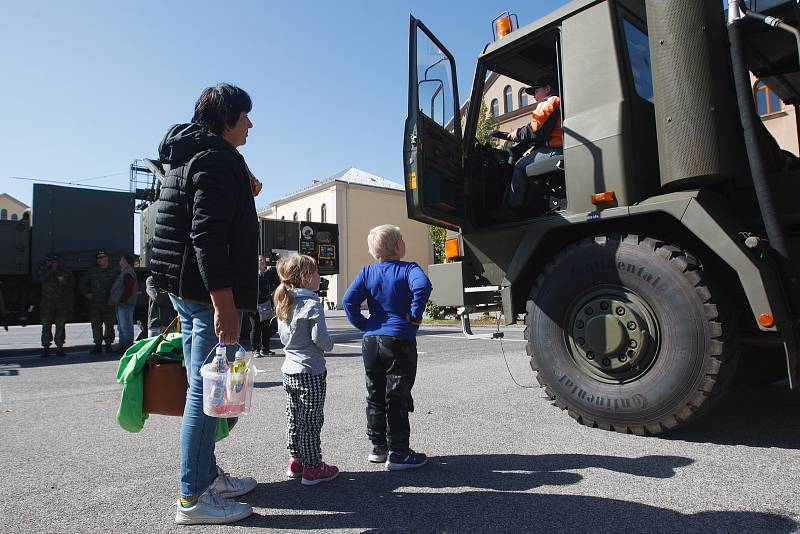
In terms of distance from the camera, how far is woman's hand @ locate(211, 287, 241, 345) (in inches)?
83.4

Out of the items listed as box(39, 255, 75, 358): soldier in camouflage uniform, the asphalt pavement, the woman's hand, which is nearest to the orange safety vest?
the asphalt pavement

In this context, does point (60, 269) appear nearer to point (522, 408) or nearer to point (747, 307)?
point (522, 408)

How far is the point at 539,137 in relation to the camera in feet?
13.0

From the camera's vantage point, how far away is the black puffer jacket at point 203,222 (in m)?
2.12

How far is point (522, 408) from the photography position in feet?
13.5

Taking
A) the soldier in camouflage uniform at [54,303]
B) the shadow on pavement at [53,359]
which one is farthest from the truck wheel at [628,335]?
the soldier in camouflage uniform at [54,303]

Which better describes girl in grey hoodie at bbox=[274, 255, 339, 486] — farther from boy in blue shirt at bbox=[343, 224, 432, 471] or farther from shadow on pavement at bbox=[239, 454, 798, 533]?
boy in blue shirt at bbox=[343, 224, 432, 471]

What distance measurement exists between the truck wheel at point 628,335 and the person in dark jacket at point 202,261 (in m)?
2.05

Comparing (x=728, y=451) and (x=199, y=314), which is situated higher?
(x=199, y=314)

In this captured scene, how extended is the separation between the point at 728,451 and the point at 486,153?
2.85 m

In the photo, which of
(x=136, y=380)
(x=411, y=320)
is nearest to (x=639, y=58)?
(x=411, y=320)

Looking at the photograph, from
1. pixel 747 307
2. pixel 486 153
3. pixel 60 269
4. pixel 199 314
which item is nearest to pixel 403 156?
pixel 486 153

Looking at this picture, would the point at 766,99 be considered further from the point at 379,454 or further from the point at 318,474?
the point at 318,474

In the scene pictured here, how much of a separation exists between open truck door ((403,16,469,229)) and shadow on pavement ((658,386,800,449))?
6.89ft
